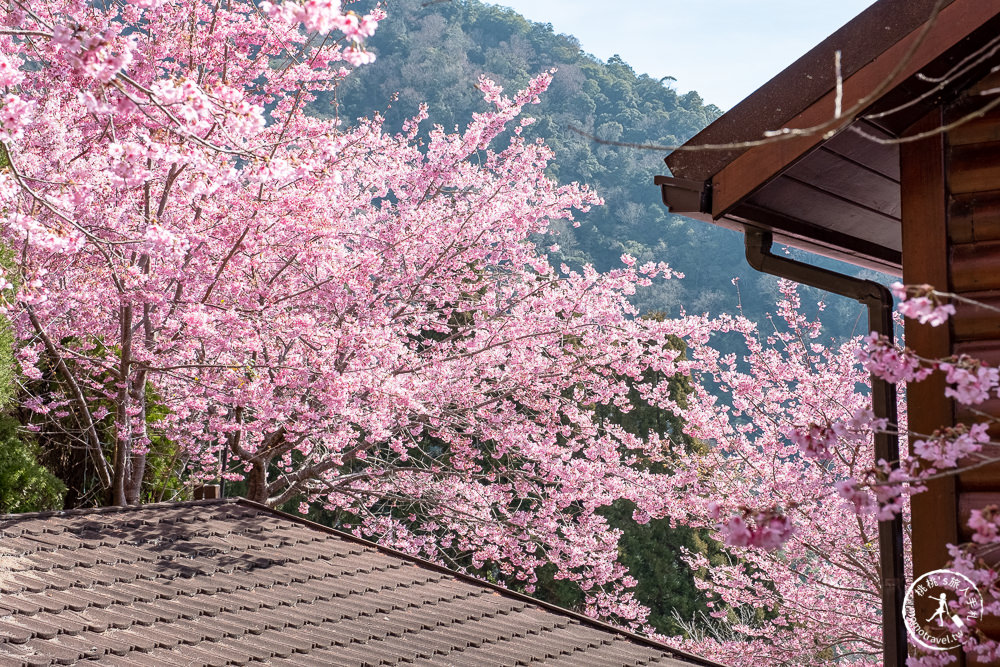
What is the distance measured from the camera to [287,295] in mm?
8000

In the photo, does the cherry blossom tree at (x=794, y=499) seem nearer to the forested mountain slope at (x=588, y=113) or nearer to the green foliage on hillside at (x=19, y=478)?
the green foliage on hillside at (x=19, y=478)

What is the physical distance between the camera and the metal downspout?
3.14 meters

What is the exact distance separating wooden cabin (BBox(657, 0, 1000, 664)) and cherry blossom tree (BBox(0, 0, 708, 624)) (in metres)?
2.00

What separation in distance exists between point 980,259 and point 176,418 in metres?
6.25

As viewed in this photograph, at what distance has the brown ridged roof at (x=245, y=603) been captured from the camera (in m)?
3.65

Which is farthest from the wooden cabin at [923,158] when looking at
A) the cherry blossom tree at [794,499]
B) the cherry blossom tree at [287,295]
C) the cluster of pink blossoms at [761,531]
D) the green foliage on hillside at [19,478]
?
the green foliage on hillside at [19,478]

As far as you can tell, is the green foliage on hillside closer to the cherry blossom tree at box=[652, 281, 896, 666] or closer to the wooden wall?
the cherry blossom tree at box=[652, 281, 896, 666]

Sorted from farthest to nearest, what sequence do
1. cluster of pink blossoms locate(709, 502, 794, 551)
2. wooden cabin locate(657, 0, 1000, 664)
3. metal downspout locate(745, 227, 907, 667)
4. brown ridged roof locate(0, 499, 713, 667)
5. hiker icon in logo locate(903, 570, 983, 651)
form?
brown ridged roof locate(0, 499, 713, 667) < metal downspout locate(745, 227, 907, 667) < wooden cabin locate(657, 0, 1000, 664) < hiker icon in logo locate(903, 570, 983, 651) < cluster of pink blossoms locate(709, 502, 794, 551)

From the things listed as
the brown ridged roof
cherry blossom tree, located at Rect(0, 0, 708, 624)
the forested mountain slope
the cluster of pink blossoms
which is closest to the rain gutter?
the cluster of pink blossoms

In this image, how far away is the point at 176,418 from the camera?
298 inches

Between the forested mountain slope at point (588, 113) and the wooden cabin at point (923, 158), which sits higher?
the forested mountain slope at point (588, 113)

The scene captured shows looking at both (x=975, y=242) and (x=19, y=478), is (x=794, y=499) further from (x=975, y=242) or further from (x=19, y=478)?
(x=19, y=478)

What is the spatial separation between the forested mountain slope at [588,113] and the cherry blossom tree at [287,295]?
25683 millimetres

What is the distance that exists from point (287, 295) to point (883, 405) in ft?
18.6
